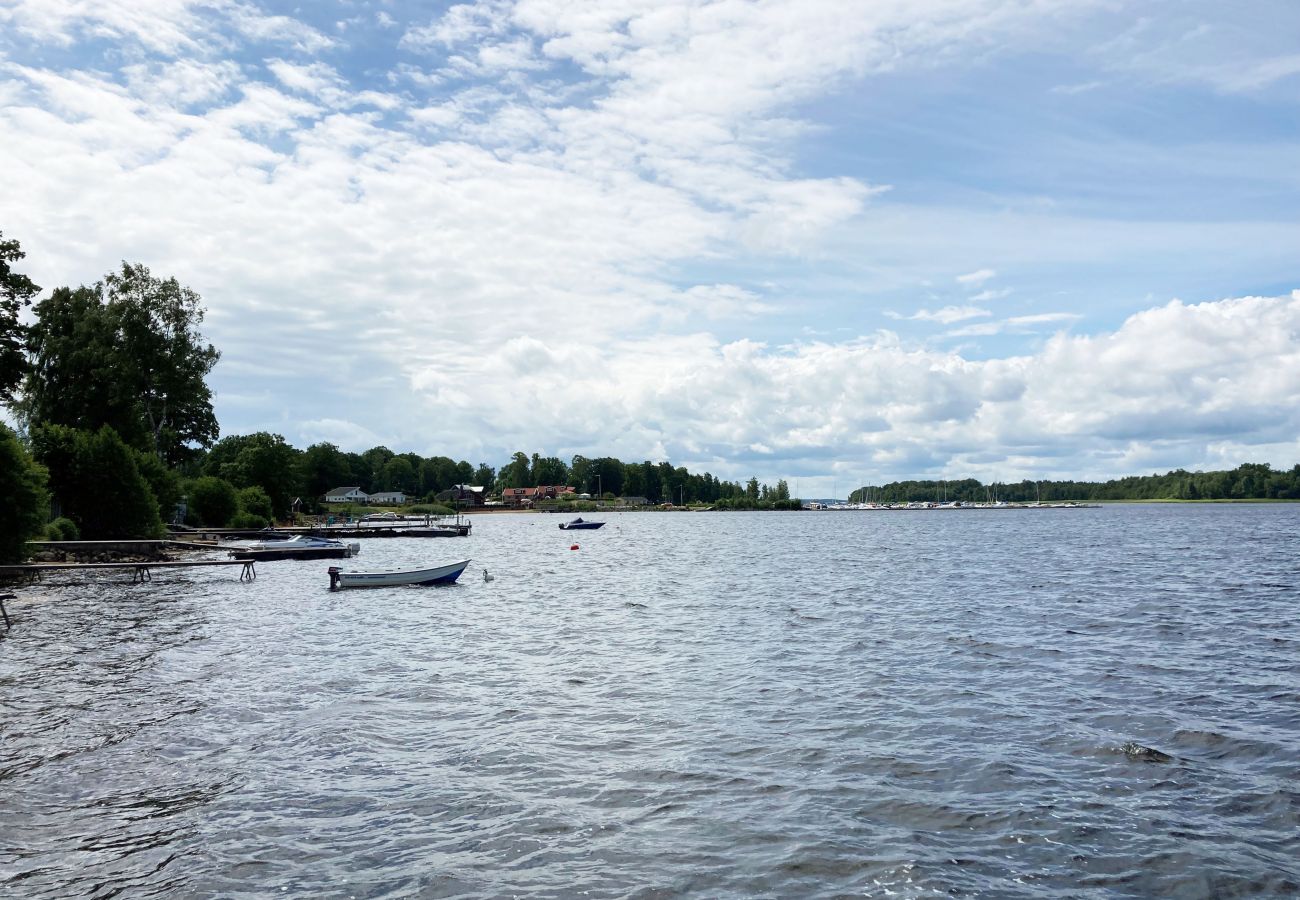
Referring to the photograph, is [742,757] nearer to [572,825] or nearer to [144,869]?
[572,825]

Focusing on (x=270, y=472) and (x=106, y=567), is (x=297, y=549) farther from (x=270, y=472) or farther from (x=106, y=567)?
(x=270, y=472)

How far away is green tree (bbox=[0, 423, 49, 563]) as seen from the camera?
46.1m

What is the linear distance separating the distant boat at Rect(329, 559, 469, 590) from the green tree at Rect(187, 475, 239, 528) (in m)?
58.1

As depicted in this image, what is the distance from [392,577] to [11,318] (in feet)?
97.6

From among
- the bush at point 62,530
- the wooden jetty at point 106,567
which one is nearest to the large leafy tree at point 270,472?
the bush at point 62,530

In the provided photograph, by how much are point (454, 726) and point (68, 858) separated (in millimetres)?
7844

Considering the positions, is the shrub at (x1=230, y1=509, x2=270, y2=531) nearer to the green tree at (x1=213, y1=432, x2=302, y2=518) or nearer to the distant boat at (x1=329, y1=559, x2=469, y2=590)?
the green tree at (x1=213, y1=432, x2=302, y2=518)

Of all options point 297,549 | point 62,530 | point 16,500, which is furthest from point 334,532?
point 16,500

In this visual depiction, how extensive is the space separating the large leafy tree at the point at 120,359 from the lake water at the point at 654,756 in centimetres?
5007

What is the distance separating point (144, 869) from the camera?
1112 centimetres

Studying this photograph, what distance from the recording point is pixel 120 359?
260 ft

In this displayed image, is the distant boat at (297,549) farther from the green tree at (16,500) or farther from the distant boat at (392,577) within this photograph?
the green tree at (16,500)

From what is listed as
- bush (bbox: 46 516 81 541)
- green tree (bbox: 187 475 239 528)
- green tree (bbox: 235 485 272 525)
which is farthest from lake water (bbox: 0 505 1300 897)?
green tree (bbox: 235 485 272 525)

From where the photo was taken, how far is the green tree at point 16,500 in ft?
151
